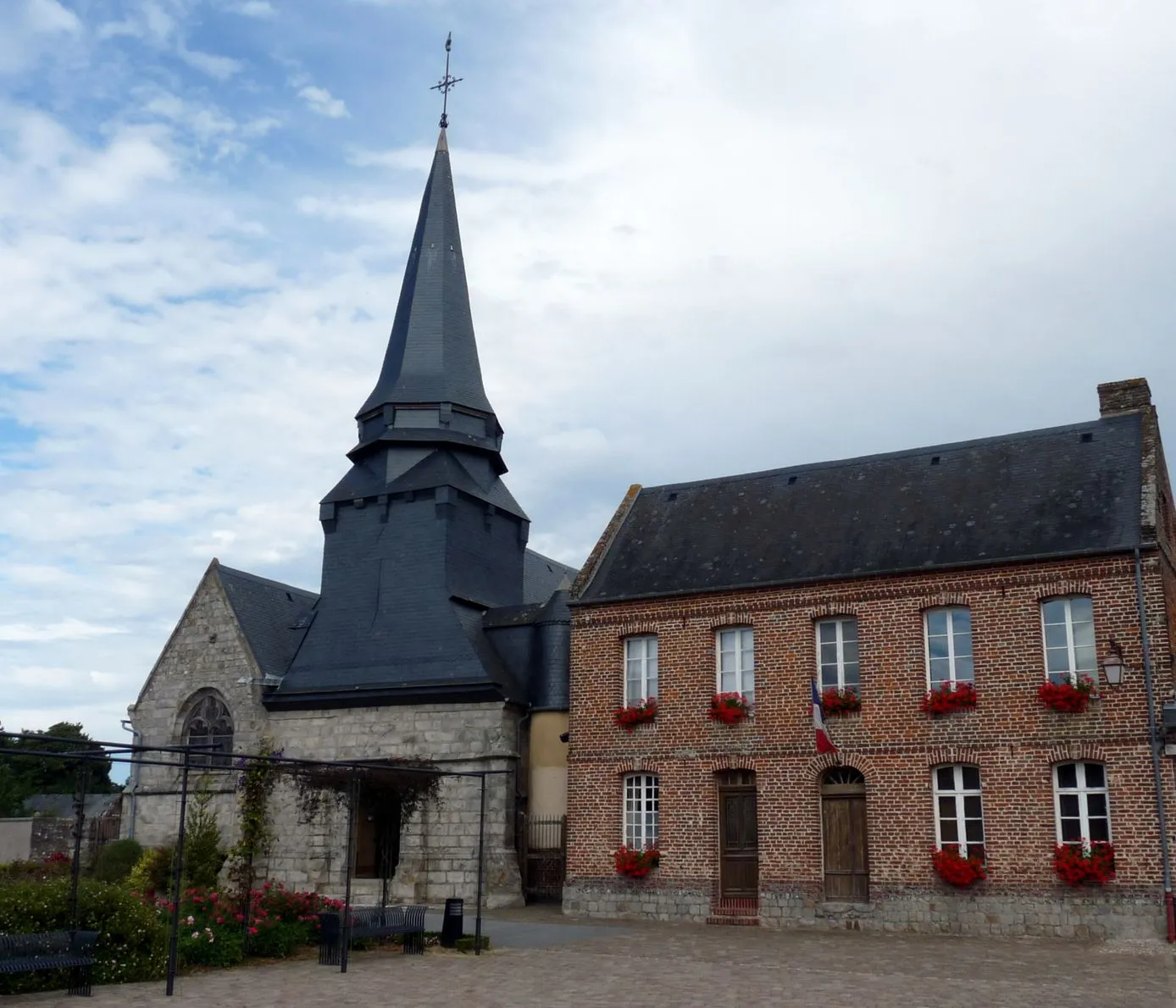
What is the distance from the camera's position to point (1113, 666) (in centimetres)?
1791

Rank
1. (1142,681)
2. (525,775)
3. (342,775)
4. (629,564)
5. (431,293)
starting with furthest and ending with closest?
(431,293) < (525,775) < (629,564) < (342,775) < (1142,681)

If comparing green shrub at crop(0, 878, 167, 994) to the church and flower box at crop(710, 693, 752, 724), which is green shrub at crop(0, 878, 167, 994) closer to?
the church

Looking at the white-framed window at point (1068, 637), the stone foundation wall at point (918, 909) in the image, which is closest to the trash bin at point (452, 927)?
the stone foundation wall at point (918, 909)

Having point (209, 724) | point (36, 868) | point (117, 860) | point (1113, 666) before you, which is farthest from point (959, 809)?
point (36, 868)

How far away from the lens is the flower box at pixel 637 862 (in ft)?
70.3

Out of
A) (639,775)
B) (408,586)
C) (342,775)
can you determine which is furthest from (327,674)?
(639,775)

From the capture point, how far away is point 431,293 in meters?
31.5

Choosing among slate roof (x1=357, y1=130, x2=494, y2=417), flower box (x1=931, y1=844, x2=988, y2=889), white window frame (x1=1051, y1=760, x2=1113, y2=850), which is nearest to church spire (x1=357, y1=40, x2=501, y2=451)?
slate roof (x1=357, y1=130, x2=494, y2=417)

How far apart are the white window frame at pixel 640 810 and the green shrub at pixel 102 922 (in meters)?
10.5

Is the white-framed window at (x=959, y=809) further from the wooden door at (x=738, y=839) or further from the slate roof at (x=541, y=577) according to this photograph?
the slate roof at (x=541, y=577)

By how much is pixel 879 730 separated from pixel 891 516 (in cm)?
414

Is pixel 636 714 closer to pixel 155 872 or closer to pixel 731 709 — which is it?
pixel 731 709

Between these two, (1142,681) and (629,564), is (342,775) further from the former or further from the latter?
(1142,681)

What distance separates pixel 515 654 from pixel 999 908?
→ 39.1 ft
